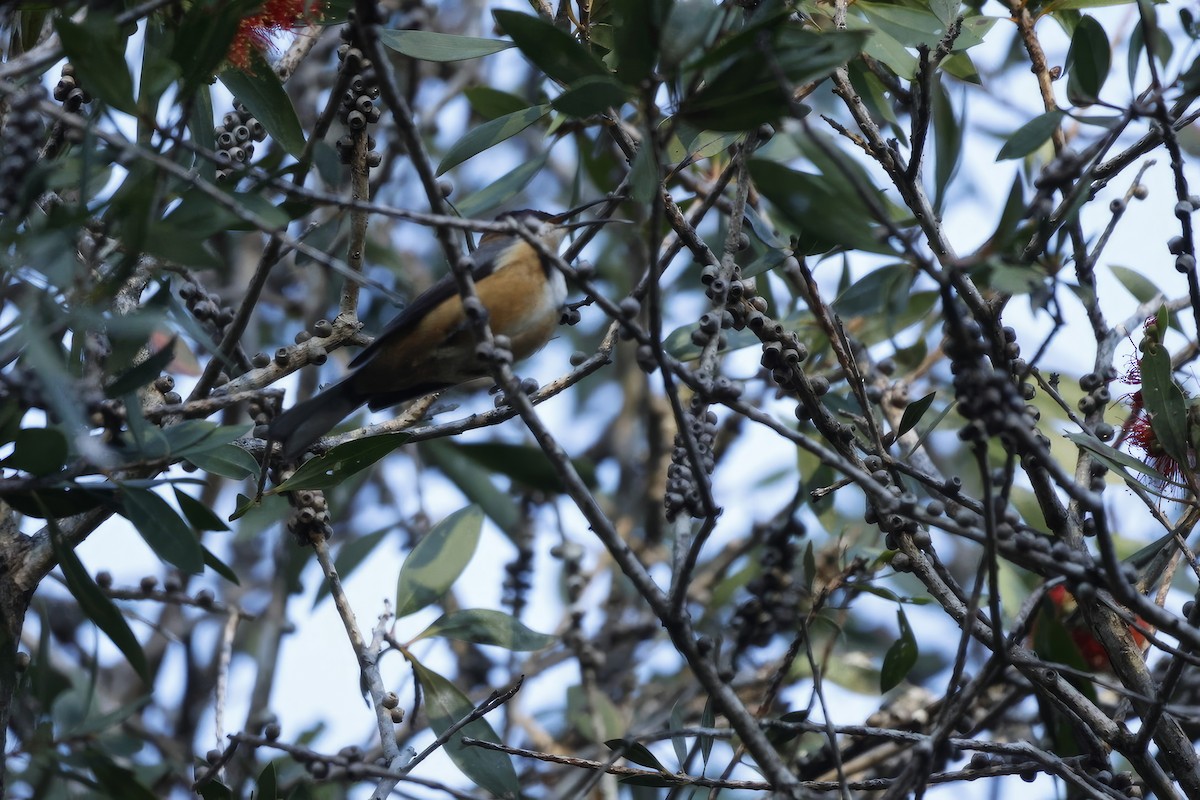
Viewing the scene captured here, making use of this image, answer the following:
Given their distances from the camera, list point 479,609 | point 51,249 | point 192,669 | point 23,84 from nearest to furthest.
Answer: point 51,249, point 23,84, point 479,609, point 192,669

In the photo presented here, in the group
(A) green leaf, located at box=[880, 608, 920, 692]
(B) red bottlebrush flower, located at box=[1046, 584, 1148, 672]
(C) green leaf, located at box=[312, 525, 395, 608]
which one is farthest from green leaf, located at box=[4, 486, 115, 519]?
(B) red bottlebrush flower, located at box=[1046, 584, 1148, 672]

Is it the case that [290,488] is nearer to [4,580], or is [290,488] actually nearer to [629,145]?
[4,580]

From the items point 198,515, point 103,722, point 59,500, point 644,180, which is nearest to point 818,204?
point 644,180

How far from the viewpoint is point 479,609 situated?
13.2 feet

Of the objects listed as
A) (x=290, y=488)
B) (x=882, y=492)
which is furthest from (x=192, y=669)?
(x=882, y=492)

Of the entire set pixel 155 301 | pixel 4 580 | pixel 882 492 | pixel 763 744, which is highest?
pixel 155 301

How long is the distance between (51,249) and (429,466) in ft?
16.2

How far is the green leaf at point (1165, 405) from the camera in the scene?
9.74ft

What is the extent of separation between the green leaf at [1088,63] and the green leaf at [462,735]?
247cm

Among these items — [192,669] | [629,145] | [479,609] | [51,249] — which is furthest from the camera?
[192,669]

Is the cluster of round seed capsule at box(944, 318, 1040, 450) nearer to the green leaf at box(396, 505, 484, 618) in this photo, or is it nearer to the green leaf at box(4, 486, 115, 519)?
the green leaf at box(4, 486, 115, 519)

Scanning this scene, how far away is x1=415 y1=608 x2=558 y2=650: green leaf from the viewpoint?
3934 millimetres

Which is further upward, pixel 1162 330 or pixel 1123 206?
pixel 1123 206

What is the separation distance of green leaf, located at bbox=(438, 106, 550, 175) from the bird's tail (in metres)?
0.99
